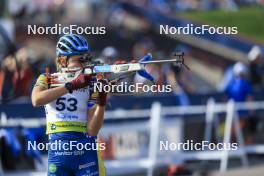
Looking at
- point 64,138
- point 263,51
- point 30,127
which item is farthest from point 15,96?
point 263,51

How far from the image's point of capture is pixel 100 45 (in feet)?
84.6

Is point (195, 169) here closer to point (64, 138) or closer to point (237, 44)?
point (64, 138)

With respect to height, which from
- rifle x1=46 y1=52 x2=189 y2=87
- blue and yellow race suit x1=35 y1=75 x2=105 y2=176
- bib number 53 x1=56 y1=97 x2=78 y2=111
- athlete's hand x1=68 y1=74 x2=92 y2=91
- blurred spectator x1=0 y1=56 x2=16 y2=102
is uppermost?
blurred spectator x1=0 y1=56 x2=16 y2=102

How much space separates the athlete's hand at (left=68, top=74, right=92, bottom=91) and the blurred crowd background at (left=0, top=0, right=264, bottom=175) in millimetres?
3448

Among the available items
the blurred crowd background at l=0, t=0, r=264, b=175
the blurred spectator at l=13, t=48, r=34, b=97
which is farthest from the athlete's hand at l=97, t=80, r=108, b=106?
the blurred spectator at l=13, t=48, r=34, b=97

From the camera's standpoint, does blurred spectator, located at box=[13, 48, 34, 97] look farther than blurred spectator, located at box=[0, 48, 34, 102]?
Yes

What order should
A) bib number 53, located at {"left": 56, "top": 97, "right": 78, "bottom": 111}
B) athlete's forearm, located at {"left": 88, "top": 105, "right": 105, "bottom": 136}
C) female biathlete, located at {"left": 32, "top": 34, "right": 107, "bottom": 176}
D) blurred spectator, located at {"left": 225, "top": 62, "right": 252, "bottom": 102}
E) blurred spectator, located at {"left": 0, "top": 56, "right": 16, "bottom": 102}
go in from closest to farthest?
female biathlete, located at {"left": 32, "top": 34, "right": 107, "bottom": 176} < bib number 53, located at {"left": 56, "top": 97, "right": 78, "bottom": 111} < athlete's forearm, located at {"left": 88, "top": 105, "right": 105, "bottom": 136} < blurred spectator, located at {"left": 0, "top": 56, "right": 16, "bottom": 102} < blurred spectator, located at {"left": 225, "top": 62, "right": 252, "bottom": 102}

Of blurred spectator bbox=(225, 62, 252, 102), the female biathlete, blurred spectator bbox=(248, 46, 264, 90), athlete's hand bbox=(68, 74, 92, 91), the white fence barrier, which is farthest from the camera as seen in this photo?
blurred spectator bbox=(248, 46, 264, 90)

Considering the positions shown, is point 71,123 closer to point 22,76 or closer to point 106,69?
point 106,69

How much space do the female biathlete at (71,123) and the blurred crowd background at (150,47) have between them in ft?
10.1

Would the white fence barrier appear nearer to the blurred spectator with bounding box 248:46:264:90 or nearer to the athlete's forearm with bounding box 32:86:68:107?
the blurred spectator with bounding box 248:46:264:90

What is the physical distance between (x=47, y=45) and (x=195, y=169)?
16.9 meters

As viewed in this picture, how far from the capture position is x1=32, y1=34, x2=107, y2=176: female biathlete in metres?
6.16

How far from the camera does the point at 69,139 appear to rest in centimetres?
626
